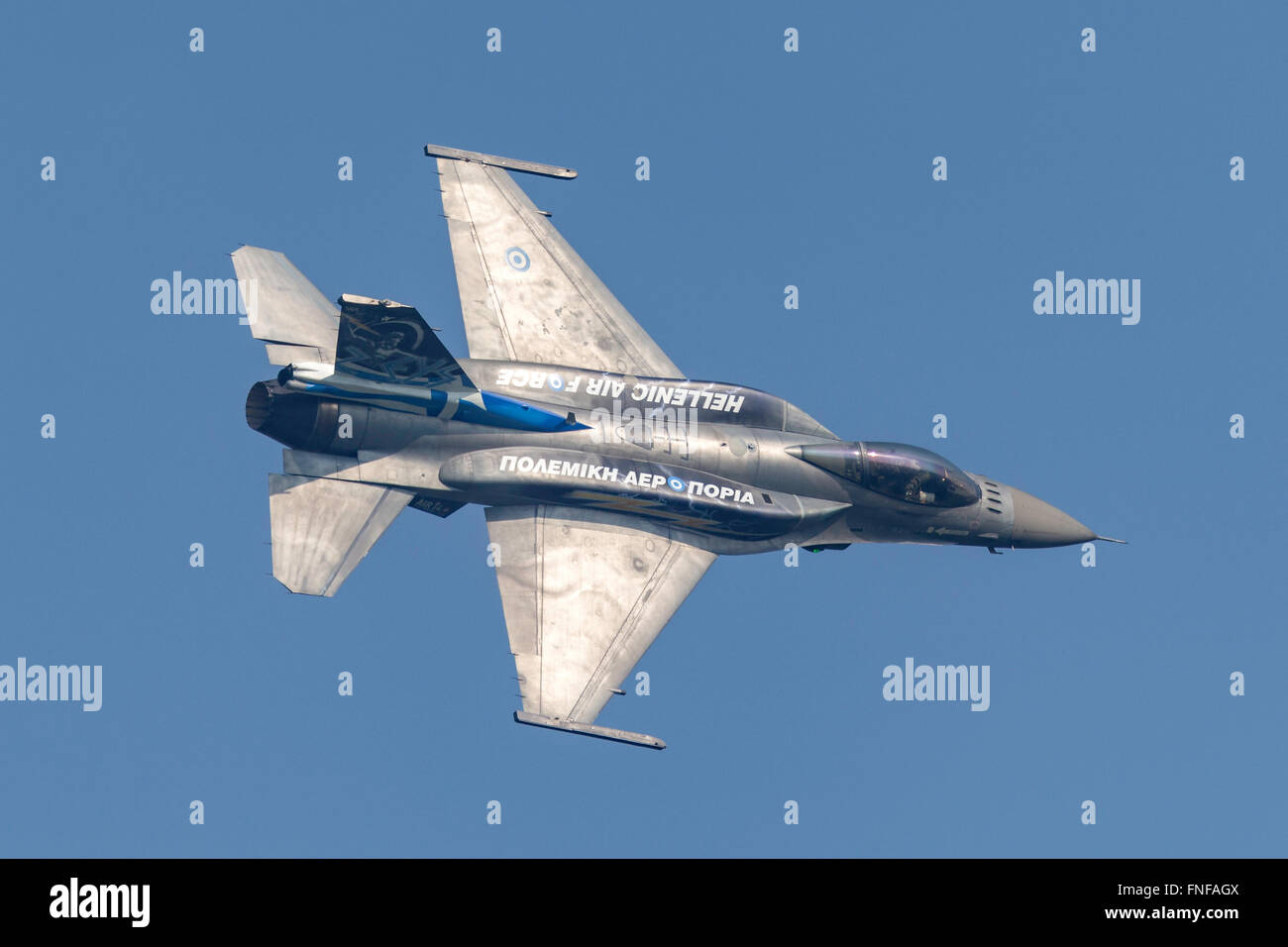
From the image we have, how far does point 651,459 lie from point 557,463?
89.6 inches

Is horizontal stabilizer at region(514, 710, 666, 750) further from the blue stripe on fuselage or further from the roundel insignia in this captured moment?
the roundel insignia

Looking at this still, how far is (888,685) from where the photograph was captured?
4334 centimetres

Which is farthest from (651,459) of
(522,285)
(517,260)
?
(517,260)

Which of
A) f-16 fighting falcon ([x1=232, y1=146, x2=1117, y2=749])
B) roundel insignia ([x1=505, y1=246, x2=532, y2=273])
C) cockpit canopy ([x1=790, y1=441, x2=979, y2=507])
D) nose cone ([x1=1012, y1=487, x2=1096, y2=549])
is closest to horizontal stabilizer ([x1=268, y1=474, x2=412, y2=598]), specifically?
f-16 fighting falcon ([x1=232, y1=146, x2=1117, y2=749])

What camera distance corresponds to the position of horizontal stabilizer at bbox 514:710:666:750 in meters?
41.4

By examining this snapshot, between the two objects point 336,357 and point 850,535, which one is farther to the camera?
point 850,535

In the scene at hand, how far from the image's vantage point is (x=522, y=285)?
153 feet

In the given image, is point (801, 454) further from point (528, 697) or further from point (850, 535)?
point (528, 697)

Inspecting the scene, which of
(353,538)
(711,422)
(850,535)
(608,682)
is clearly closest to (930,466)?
(850,535)

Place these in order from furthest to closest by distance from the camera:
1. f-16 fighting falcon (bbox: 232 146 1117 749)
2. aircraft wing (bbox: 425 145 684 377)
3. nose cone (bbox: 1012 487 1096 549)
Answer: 1. nose cone (bbox: 1012 487 1096 549)
2. aircraft wing (bbox: 425 145 684 377)
3. f-16 fighting falcon (bbox: 232 146 1117 749)

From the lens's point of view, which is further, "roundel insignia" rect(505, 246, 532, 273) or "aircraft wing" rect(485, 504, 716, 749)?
"roundel insignia" rect(505, 246, 532, 273)

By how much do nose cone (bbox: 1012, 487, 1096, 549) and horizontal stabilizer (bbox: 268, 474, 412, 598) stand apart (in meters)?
14.8

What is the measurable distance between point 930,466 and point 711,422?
5392 millimetres

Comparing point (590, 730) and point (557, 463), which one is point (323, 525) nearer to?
point (557, 463)
